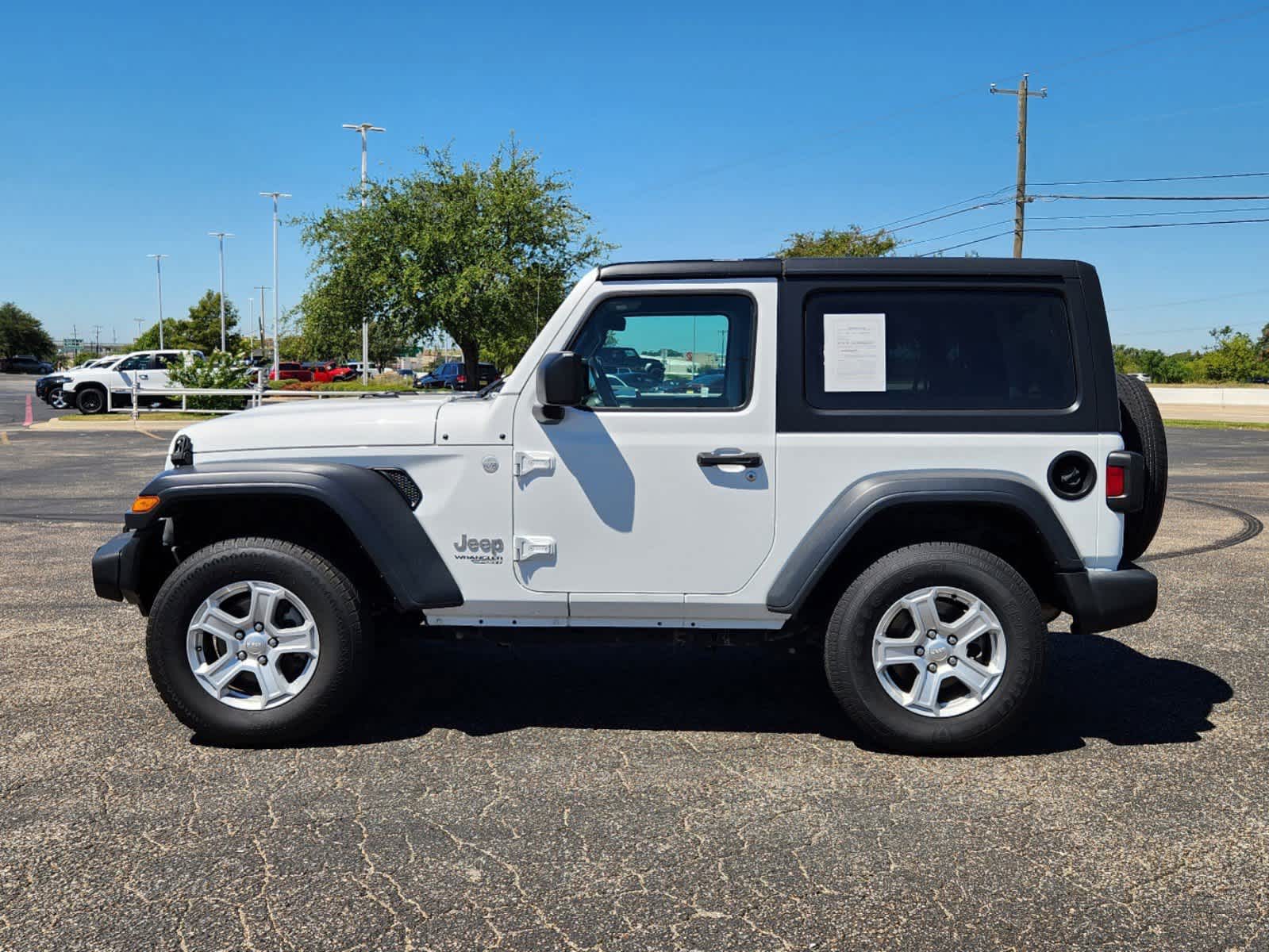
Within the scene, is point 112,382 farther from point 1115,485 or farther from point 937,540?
point 1115,485

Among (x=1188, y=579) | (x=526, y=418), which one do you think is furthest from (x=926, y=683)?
(x=1188, y=579)

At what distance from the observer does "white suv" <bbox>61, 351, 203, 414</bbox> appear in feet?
102

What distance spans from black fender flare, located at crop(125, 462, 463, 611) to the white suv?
90.7ft

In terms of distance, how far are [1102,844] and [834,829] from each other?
Result: 0.84m

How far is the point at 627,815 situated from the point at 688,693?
1.53 metres

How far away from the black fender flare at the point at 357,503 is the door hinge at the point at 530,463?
0.45 meters

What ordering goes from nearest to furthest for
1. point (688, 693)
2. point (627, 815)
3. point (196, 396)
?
point (627, 815), point (688, 693), point (196, 396)

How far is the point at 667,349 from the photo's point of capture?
4.57 meters

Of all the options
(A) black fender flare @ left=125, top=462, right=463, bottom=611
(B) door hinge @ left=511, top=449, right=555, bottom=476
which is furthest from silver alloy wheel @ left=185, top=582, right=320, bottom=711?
(B) door hinge @ left=511, top=449, right=555, bottom=476

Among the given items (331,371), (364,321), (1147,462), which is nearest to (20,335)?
(331,371)

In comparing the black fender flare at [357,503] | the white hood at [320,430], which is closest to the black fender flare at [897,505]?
the black fender flare at [357,503]

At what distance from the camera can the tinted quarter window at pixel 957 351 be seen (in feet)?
14.7

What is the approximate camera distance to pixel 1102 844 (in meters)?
3.63

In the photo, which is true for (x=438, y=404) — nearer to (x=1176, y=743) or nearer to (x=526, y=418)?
(x=526, y=418)
